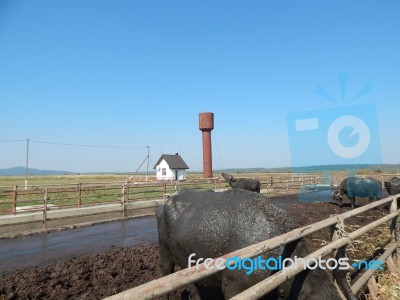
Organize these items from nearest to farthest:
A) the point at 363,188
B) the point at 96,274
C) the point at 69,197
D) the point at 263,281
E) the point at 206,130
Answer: the point at 263,281
the point at 96,274
the point at 69,197
the point at 363,188
the point at 206,130

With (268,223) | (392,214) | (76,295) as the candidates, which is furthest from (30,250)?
(392,214)

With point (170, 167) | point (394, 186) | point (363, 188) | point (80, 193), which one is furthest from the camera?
point (170, 167)

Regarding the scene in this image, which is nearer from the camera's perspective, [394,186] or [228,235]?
[228,235]

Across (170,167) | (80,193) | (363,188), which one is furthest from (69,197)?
(170,167)

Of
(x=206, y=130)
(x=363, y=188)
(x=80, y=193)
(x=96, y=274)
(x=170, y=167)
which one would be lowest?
(x=96, y=274)

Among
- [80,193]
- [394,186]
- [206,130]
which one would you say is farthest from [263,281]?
[206,130]

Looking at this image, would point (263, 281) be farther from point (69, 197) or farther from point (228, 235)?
point (69, 197)

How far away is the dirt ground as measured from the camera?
5.21 m

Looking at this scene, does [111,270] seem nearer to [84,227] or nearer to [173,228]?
[173,228]

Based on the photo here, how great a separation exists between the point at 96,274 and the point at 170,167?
133 feet

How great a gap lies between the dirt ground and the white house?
38.6 meters

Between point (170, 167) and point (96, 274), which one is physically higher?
point (170, 167)

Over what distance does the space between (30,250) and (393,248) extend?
8858 millimetres

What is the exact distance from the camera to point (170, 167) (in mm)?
46406
